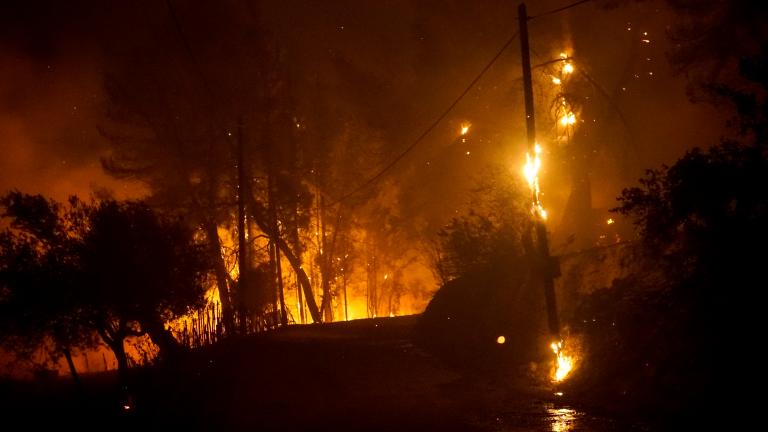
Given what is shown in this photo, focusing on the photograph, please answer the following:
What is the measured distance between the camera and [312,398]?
1345 centimetres

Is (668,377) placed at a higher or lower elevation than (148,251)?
lower

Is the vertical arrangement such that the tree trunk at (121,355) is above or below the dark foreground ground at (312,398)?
above

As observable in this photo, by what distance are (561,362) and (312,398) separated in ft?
18.1

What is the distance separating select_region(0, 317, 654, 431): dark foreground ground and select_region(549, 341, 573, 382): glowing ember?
649mm

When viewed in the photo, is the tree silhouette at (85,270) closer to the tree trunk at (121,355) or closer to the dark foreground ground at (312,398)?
the tree trunk at (121,355)

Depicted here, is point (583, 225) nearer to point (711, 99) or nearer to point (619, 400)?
point (711, 99)

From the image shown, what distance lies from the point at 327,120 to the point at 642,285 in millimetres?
32454

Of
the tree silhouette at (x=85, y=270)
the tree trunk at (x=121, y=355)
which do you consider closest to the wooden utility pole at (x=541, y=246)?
the tree silhouette at (x=85, y=270)

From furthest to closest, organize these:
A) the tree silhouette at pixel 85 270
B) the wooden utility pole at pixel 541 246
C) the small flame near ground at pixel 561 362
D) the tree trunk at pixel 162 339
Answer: the tree trunk at pixel 162 339 → the tree silhouette at pixel 85 270 → the wooden utility pole at pixel 541 246 → the small flame near ground at pixel 561 362

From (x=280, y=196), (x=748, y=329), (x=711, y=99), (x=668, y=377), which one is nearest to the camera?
(x=748, y=329)

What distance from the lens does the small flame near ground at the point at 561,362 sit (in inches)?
553

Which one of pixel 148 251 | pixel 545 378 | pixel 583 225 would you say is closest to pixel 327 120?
pixel 583 225

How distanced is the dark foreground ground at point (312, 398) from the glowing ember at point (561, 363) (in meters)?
0.65

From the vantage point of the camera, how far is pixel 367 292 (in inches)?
2422
